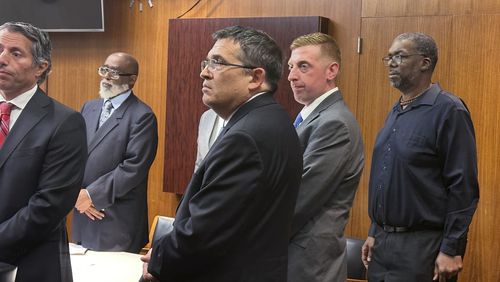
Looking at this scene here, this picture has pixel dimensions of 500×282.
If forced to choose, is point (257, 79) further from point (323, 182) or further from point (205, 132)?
point (205, 132)

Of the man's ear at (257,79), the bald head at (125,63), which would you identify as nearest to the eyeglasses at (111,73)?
the bald head at (125,63)

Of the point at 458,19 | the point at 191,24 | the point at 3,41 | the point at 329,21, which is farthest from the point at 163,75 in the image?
the point at 3,41

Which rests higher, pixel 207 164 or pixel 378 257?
pixel 207 164

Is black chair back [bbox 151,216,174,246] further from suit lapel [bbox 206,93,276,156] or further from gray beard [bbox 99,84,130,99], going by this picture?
suit lapel [bbox 206,93,276,156]

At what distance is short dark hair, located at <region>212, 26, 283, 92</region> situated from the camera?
239 cm

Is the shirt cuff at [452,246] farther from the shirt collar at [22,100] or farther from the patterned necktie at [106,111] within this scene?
the patterned necktie at [106,111]

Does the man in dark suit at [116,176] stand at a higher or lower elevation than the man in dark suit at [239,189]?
lower

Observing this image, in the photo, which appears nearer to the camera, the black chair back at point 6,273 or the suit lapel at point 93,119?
the black chair back at point 6,273

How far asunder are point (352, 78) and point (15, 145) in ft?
9.81

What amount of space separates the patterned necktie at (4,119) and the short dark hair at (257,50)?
81 cm

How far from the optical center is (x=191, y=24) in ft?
18.2

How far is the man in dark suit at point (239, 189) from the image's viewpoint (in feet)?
7.17

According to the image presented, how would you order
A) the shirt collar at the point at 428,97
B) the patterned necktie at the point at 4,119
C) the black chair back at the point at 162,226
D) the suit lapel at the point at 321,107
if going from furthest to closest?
the black chair back at the point at 162,226
the shirt collar at the point at 428,97
the suit lapel at the point at 321,107
the patterned necktie at the point at 4,119

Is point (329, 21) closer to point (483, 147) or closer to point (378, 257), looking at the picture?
point (483, 147)
